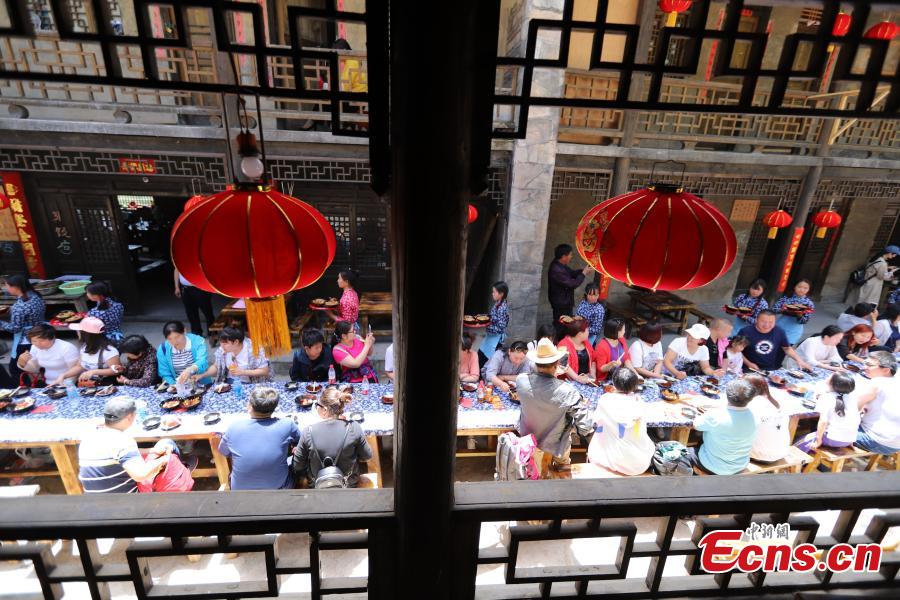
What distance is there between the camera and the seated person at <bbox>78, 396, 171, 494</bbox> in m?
3.80

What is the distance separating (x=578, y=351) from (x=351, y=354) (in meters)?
3.08

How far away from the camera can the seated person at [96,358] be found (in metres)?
5.58

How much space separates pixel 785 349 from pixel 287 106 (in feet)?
31.9

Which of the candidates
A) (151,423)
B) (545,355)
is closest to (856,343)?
(545,355)

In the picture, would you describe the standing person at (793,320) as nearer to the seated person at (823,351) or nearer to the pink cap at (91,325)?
the seated person at (823,351)

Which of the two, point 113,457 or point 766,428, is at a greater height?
point 113,457

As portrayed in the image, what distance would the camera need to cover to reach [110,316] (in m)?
6.52

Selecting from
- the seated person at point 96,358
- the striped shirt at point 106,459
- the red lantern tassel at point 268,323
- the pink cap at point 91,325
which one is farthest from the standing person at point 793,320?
the pink cap at point 91,325

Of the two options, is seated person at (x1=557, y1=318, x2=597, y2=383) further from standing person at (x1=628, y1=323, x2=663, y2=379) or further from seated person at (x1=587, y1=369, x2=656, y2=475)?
seated person at (x1=587, y1=369, x2=656, y2=475)

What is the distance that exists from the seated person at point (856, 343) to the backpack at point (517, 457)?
5928 millimetres

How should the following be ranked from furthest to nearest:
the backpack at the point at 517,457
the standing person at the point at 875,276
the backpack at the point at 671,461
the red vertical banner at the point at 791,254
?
the standing person at the point at 875,276, the red vertical banner at the point at 791,254, the backpack at the point at 671,461, the backpack at the point at 517,457

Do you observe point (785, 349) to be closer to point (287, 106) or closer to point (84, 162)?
point (287, 106)

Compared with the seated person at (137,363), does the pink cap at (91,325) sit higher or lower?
higher

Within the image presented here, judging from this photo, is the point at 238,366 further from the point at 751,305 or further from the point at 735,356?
the point at 751,305
